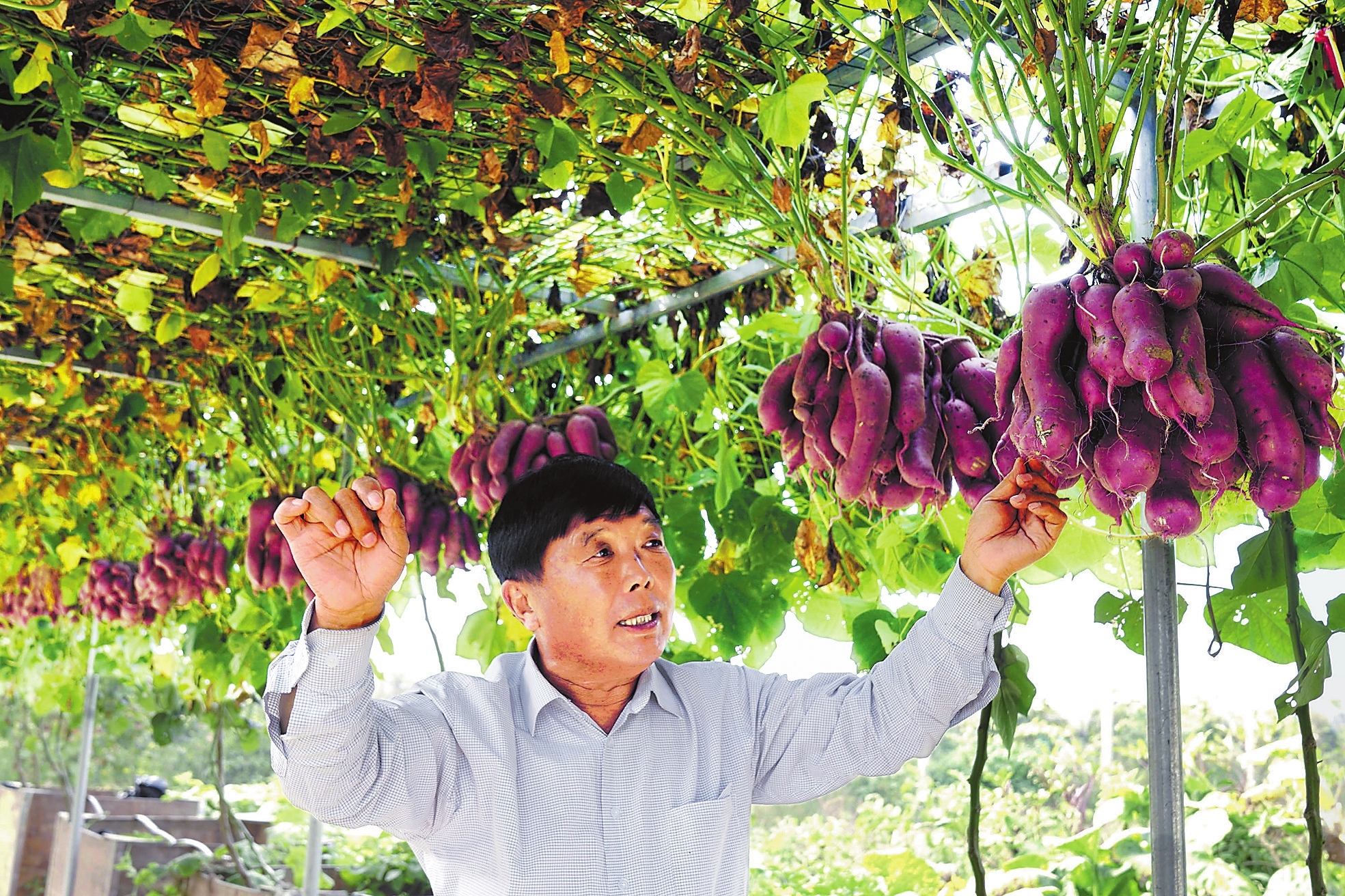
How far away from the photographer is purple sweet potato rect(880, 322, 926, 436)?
1.26 m

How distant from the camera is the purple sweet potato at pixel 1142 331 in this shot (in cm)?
88

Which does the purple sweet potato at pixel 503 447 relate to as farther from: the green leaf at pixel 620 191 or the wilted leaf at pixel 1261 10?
the wilted leaf at pixel 1261 10

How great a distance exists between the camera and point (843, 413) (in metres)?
1.28

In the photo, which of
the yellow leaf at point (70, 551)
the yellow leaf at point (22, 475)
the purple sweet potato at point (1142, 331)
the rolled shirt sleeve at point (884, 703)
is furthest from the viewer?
the yellow leaf at point (70, 551)

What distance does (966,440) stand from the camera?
127 cm

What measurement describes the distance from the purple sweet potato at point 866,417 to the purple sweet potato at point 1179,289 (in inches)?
14.3

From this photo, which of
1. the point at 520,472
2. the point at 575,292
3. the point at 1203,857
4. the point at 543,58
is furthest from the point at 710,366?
the point at 1203,857

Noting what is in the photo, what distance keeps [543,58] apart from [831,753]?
936 millimetres

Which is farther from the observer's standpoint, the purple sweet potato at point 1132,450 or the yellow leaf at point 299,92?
the yellow leaf at point 299,92

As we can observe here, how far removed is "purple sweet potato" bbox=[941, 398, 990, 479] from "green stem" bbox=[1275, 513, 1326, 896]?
0.30m

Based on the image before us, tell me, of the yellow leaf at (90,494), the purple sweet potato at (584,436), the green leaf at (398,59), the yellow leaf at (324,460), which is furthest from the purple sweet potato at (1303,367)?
the yellow leaf at (90,494)

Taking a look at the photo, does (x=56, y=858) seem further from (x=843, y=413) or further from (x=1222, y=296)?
(x=1222, y=296)

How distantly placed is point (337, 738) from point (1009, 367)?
70 cm

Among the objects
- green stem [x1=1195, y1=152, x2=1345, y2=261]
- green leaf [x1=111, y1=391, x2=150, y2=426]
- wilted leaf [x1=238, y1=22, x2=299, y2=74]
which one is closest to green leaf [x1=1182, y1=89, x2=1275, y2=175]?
green stem [x1=1195, y1=152, x2=1345, y2=261]
